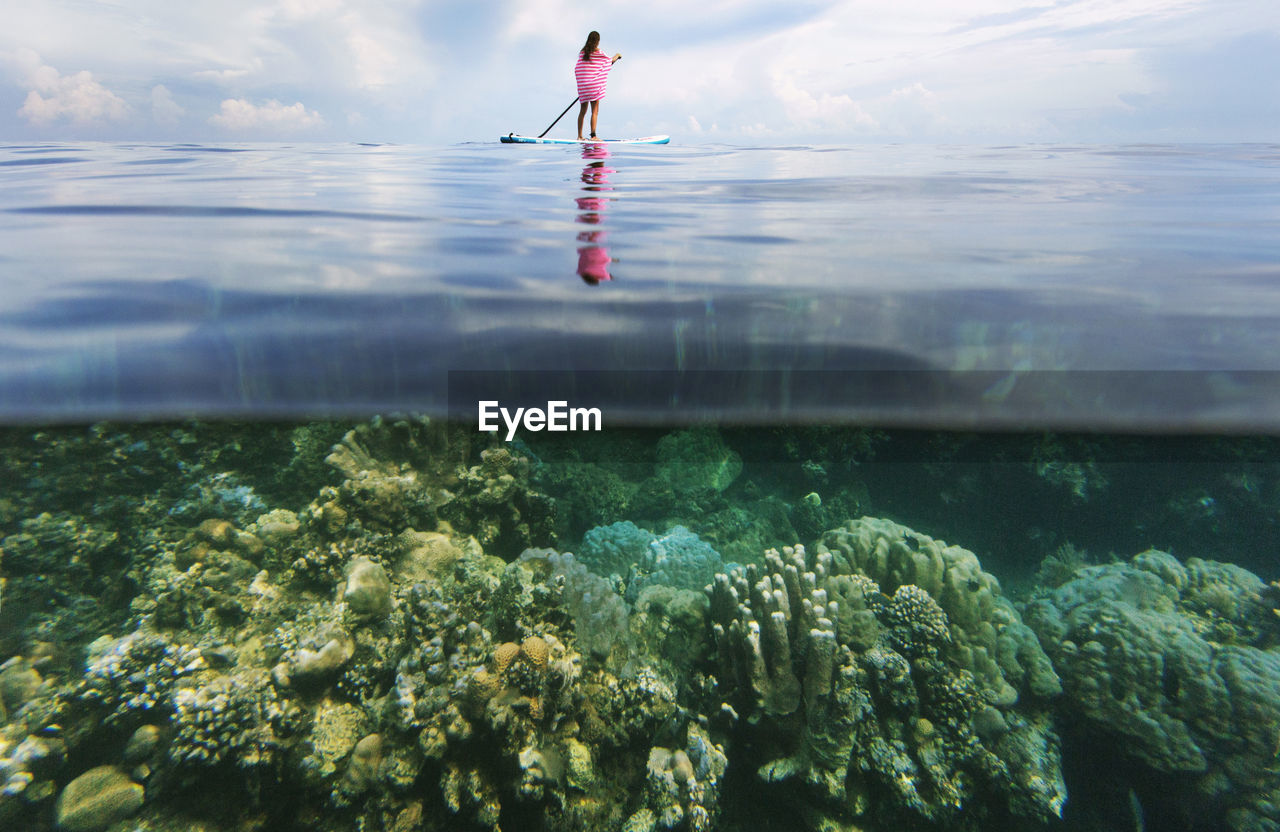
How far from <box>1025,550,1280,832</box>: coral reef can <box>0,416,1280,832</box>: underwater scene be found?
0.06ft

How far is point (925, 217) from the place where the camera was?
5051 mm

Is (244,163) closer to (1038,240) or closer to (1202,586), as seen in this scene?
(1038,240)

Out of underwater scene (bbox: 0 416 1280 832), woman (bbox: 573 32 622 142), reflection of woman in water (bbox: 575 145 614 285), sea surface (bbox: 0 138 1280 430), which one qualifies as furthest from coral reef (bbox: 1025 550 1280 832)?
woman (bbox: 573 32 622 142)

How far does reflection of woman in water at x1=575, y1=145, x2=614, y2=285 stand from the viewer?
3.47 metres

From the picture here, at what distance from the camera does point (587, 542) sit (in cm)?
479

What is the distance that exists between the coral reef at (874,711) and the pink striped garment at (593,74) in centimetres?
1090

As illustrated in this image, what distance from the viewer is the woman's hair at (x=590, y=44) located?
10.8 meters

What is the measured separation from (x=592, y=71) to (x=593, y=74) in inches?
2.3

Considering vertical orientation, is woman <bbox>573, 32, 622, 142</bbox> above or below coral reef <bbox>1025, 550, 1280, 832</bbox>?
above

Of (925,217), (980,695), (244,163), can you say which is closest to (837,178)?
(925,217)

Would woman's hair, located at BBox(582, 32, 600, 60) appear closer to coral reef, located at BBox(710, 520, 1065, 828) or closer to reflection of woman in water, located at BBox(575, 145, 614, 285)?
reflection of woman in water, located at BBox(575, 145, 614, 285)

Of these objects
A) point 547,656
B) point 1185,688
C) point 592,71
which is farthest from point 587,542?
point 592,71

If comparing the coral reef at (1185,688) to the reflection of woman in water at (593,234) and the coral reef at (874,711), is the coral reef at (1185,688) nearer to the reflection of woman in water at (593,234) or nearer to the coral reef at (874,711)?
the coral reef at (874,711)

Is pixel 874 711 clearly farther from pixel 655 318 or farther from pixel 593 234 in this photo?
pixel 593 234
